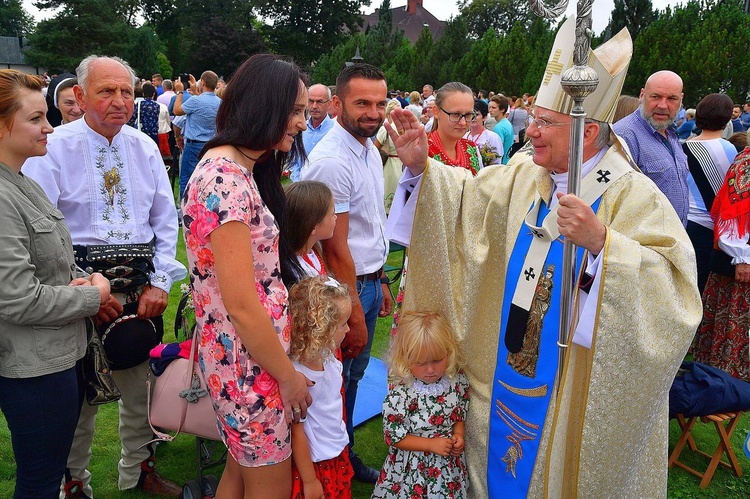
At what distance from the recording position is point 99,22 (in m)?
42.3

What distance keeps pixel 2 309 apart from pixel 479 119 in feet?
22.6

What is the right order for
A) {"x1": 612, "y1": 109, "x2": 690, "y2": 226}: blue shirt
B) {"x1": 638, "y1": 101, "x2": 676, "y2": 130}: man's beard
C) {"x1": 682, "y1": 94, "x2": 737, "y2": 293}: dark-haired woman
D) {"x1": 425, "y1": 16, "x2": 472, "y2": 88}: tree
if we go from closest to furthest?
{"x1": 612, "y1": 109, "x2": 690, "y2": 226}: blue shirt, {"x1": 638, "y1": 101, "x2": 676, "y2": 130}: man's beard, {"x1": 682, "y1": 94, "x2": 737, "y2": 293}: dark-haired woman, {"x1": 425, "y1": 16, "x2": 472, "y2": 88}: tree

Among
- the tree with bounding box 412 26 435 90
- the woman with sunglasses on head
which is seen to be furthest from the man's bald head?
the tree with bounding box 412 26 435 90

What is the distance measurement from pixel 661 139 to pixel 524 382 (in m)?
2.98

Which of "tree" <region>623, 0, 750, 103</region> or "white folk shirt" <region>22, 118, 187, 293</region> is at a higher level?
"tree" <region>623, 0, 750, 103</region>

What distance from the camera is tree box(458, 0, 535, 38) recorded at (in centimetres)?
5762

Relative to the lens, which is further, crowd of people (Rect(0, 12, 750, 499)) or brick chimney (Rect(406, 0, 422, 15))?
brick chimney (Rect(406, 0, 422, 15))

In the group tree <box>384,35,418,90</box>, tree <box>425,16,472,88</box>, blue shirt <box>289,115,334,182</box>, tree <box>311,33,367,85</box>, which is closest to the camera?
blue shirt <box>289,115,334,182</box>

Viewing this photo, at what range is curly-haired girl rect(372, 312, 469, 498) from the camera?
284 centimetres

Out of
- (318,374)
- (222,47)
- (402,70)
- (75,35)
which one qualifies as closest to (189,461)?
(318,374)

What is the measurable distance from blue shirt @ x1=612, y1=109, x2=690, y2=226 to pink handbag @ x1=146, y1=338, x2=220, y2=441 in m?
3.51

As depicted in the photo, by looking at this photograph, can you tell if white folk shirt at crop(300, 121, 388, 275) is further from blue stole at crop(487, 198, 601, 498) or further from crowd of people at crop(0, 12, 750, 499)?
blue stole at crop(487, 198, 601, 498)

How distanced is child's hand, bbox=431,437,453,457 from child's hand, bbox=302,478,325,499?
73cm

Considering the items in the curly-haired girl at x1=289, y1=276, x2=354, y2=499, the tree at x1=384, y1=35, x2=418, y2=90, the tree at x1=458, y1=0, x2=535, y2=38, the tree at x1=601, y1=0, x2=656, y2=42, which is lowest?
the curly-haired girl at x1=289, y1=276, x2=354, y2=499
